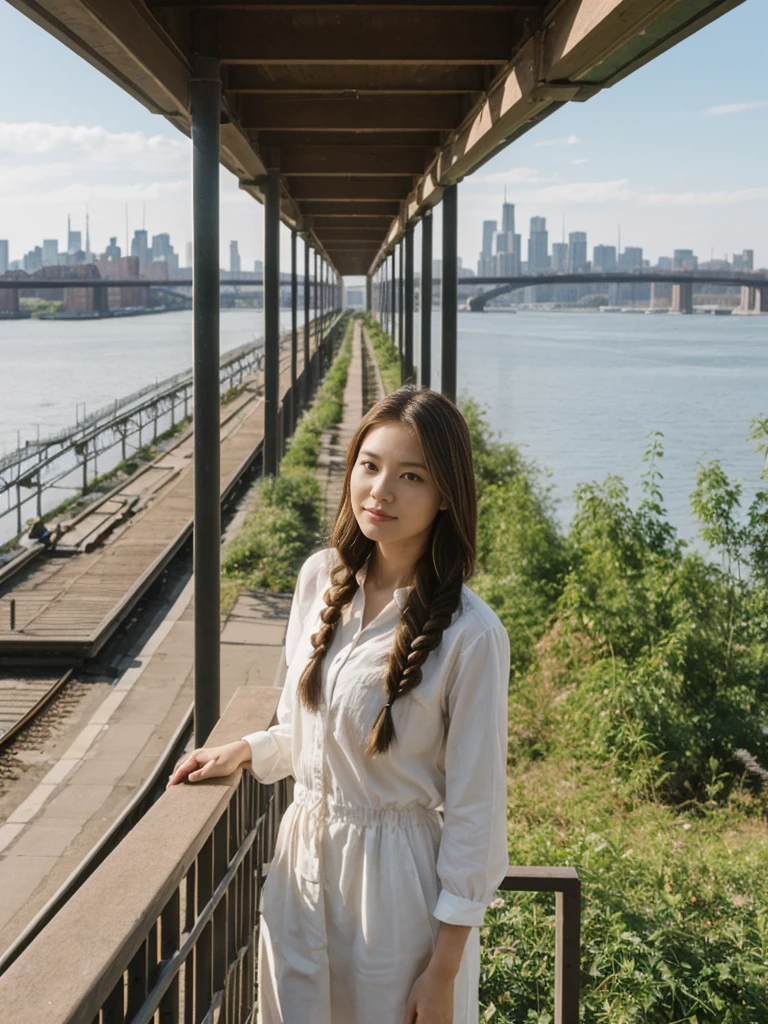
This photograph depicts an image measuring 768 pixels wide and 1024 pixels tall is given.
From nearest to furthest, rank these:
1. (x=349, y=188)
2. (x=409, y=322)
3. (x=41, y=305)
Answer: (x=349, y=188) → (x=409, y=322) → (x=41, y=305)

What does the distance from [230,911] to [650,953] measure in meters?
1.78

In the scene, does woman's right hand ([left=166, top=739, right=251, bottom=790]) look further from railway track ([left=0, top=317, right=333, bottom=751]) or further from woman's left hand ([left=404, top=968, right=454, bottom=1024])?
railway track ([left=0, top=317, right=333, bottom=751])

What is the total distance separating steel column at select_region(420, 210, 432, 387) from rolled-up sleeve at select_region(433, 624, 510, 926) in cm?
1402

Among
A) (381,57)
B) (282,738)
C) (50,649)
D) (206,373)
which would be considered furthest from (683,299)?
(282,738)

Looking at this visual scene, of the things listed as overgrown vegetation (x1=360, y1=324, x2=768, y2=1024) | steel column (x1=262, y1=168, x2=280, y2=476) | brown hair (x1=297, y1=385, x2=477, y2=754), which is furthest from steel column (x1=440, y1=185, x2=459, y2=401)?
brown hair (x1=297, y1=385, x2=477, y2=754)

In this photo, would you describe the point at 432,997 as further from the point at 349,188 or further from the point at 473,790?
the point at 349,188

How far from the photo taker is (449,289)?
12.3 m

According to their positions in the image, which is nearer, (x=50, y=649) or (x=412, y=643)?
(x=412, y=643)

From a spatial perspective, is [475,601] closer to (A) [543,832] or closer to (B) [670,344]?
(A) [543,832]

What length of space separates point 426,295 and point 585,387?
41.8 metres

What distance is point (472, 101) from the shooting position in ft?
27.0

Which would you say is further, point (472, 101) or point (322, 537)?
point (472, 101)

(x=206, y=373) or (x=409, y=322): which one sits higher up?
(x=409, y=322)

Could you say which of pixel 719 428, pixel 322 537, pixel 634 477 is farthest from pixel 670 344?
pixel 322 537
